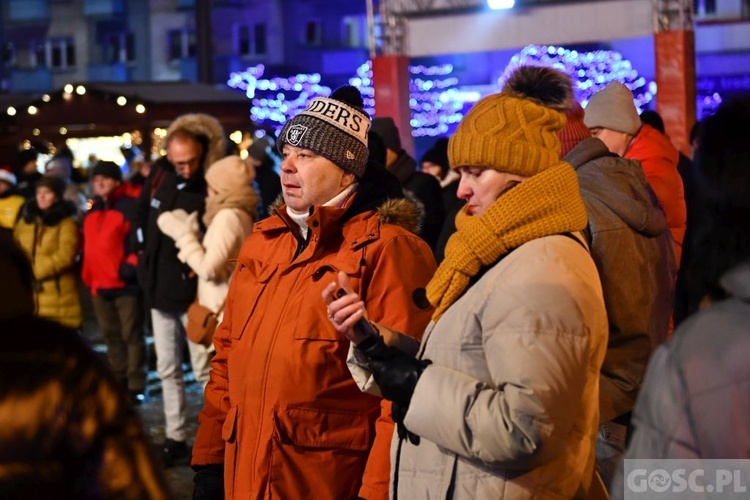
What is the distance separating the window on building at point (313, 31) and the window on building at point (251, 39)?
5.67 ft

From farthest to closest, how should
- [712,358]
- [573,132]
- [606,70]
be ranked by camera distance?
1. [606,70]
2. [573,132]
3. [712,358]

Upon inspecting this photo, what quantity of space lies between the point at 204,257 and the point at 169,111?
74.8 ft

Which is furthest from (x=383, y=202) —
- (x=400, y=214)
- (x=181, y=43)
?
(x=181, y=43)

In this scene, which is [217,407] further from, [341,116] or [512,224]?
[512,224]

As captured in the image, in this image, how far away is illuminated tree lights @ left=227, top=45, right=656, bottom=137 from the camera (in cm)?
2194

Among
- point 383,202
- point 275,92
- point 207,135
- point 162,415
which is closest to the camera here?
point 383,202

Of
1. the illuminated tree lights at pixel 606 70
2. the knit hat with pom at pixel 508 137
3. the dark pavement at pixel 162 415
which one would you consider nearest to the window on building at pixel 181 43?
the illuminated tree lights at pixel 606 70

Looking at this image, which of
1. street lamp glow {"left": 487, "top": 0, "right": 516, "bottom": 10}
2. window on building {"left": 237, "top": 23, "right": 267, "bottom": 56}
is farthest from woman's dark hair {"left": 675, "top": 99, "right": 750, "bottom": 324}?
window on building {"left": 237, "top": 23, "right": 267, "bottom": 56}

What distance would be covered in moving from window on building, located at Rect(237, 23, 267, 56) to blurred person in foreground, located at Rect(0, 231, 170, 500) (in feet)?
149

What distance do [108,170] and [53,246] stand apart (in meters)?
0.84

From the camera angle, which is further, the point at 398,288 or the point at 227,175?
the point at 227,175

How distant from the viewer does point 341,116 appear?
13.6 ft

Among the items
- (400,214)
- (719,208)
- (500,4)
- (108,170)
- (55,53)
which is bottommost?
(108,170)

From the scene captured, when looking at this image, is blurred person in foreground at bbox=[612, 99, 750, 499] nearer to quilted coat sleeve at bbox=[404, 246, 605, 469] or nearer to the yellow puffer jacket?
quilted coat sleeve at bbox=[404, 246, 605, 469]
